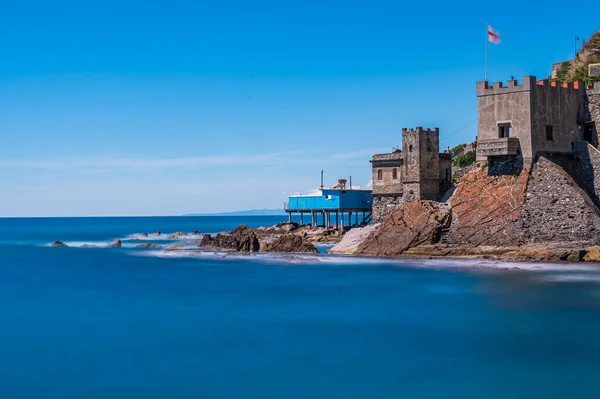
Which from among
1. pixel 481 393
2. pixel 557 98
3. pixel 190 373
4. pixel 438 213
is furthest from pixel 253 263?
pixel 481 393

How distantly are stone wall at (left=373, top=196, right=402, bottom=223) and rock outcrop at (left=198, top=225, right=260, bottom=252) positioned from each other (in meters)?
10.8

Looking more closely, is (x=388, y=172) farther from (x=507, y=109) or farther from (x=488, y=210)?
(x=507, y=109)

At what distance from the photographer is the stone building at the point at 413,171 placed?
63250 mm

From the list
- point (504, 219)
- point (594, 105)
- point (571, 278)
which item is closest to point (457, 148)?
point (594, 105)

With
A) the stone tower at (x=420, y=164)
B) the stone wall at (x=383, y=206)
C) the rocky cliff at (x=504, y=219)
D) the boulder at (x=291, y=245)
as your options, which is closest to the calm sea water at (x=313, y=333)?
the rocky cliff at (x=504, y=219)

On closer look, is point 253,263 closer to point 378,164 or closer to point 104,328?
point 378,164

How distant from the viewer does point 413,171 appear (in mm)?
63281

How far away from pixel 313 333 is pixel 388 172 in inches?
1441

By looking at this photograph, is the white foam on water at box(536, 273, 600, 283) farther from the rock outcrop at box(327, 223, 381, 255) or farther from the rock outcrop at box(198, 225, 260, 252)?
the rock outcrop at box(198, 225, 260, 252)

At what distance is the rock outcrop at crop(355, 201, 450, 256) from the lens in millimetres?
54781

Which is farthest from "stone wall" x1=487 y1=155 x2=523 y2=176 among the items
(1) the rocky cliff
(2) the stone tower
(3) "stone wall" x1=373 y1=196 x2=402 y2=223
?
(3) "stone wall" x1=373 y1=196 x2=402 y2=223

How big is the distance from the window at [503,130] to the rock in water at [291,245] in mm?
18445

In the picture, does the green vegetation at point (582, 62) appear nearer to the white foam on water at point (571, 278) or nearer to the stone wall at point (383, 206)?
the stone wall at point (383, 206)

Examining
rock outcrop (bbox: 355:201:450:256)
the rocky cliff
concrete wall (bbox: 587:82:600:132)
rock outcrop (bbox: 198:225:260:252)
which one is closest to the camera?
the rocky cliff
